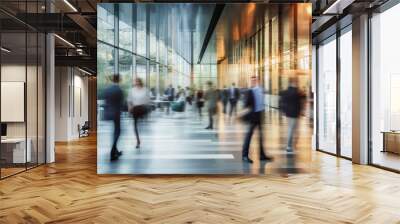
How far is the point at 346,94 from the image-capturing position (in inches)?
370

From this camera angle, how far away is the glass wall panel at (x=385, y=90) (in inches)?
291

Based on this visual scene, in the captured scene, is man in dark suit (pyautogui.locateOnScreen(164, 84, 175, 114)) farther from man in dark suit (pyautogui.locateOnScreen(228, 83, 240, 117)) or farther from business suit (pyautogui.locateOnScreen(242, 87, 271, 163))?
business suit (pyautogui.locateOnScreen(242, 87, 271, 163))

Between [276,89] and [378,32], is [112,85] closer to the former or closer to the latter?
[276,89]

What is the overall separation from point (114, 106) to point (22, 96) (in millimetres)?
2496

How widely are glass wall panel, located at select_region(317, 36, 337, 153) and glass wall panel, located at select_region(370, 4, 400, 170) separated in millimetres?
1996

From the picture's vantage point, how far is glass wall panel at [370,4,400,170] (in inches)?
291

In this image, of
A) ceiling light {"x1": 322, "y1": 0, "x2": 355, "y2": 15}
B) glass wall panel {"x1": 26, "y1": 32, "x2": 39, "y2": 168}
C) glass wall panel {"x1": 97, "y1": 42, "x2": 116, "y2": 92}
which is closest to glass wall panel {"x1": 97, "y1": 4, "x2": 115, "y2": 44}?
glass wall panel {"x1": 97, "y1": 42, "x2": 116, "y2": 92}

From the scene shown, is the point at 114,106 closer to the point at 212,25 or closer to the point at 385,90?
the point at 212,25

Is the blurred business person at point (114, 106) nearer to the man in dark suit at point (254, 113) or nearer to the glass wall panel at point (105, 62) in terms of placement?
the glass wall panel at point (105, 62)

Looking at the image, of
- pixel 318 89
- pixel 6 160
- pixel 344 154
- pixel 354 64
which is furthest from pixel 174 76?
pixel 318 89

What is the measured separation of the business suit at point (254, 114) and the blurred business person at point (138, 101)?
5.99 ft

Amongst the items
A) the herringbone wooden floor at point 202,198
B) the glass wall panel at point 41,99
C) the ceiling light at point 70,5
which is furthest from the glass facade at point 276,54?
the glass wall panel at point 41,99

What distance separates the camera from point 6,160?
7332 mm

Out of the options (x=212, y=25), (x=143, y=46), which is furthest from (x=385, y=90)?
(x=143, y=46)
